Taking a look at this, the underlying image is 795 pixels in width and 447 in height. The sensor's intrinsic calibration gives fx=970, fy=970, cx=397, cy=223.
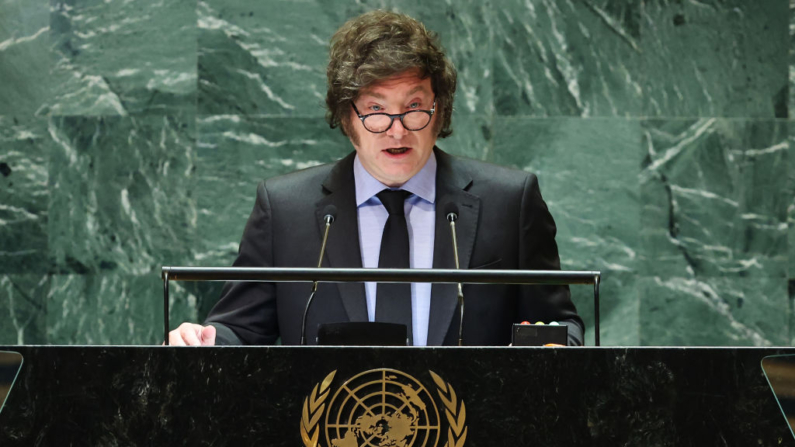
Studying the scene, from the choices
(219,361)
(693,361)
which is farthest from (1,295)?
(693,361)

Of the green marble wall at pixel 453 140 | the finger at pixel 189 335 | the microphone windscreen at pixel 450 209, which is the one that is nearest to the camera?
the finger at pixel 189 335

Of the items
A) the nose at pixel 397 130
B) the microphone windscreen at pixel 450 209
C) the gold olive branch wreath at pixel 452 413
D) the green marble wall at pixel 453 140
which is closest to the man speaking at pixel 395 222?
the nose at pixel 397 130

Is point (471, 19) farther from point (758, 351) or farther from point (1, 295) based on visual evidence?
point (758, 351)

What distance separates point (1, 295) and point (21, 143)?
721mm

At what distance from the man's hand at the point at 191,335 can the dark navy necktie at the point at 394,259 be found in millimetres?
626

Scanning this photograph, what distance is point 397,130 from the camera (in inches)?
114

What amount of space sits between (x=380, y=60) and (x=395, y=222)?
0.49 m

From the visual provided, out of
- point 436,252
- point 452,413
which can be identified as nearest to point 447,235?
point 436,252

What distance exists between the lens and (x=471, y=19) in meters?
4.58

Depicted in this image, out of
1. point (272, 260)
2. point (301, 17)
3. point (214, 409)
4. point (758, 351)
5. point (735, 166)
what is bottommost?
point (214, 409)

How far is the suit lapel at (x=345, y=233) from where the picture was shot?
2828mm

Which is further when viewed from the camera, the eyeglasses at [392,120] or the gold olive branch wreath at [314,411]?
the eyeglasses at [392,120]

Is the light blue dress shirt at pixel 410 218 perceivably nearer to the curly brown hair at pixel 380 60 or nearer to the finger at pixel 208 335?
the curly brown hair at pixel 380 60

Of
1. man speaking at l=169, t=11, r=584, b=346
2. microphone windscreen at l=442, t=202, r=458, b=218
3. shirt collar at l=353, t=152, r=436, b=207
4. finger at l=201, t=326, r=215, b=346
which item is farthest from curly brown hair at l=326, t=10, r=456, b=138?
finger at l=201, t=326, r=215, b=346
